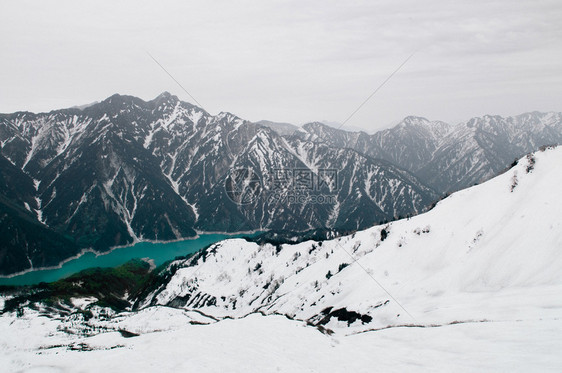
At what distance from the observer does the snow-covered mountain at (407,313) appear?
76.8ft

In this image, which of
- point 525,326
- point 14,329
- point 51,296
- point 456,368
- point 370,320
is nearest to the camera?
point 456,368

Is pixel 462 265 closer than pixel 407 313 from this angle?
No

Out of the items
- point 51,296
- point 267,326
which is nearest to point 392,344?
point 267,326

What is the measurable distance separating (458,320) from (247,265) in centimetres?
11984

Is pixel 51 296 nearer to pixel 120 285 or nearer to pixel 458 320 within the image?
pixel 120 285

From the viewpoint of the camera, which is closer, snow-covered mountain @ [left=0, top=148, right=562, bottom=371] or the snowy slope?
snow-covered mountain @ [left=0, top=148, right=562, bottom=371]

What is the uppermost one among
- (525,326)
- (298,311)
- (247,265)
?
(525,326)

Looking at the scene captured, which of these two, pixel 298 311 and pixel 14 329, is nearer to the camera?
pixel 298 311

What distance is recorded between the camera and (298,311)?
72688 mm

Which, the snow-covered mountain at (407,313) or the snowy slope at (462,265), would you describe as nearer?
the snow-covered mountain at (407,313)

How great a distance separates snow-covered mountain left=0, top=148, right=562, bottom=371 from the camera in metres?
23.4

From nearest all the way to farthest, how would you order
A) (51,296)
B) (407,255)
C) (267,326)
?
1. (267,326)
2. (407,255)
3. (51,296)

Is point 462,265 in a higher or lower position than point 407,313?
higher

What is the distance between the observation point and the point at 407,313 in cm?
4162
